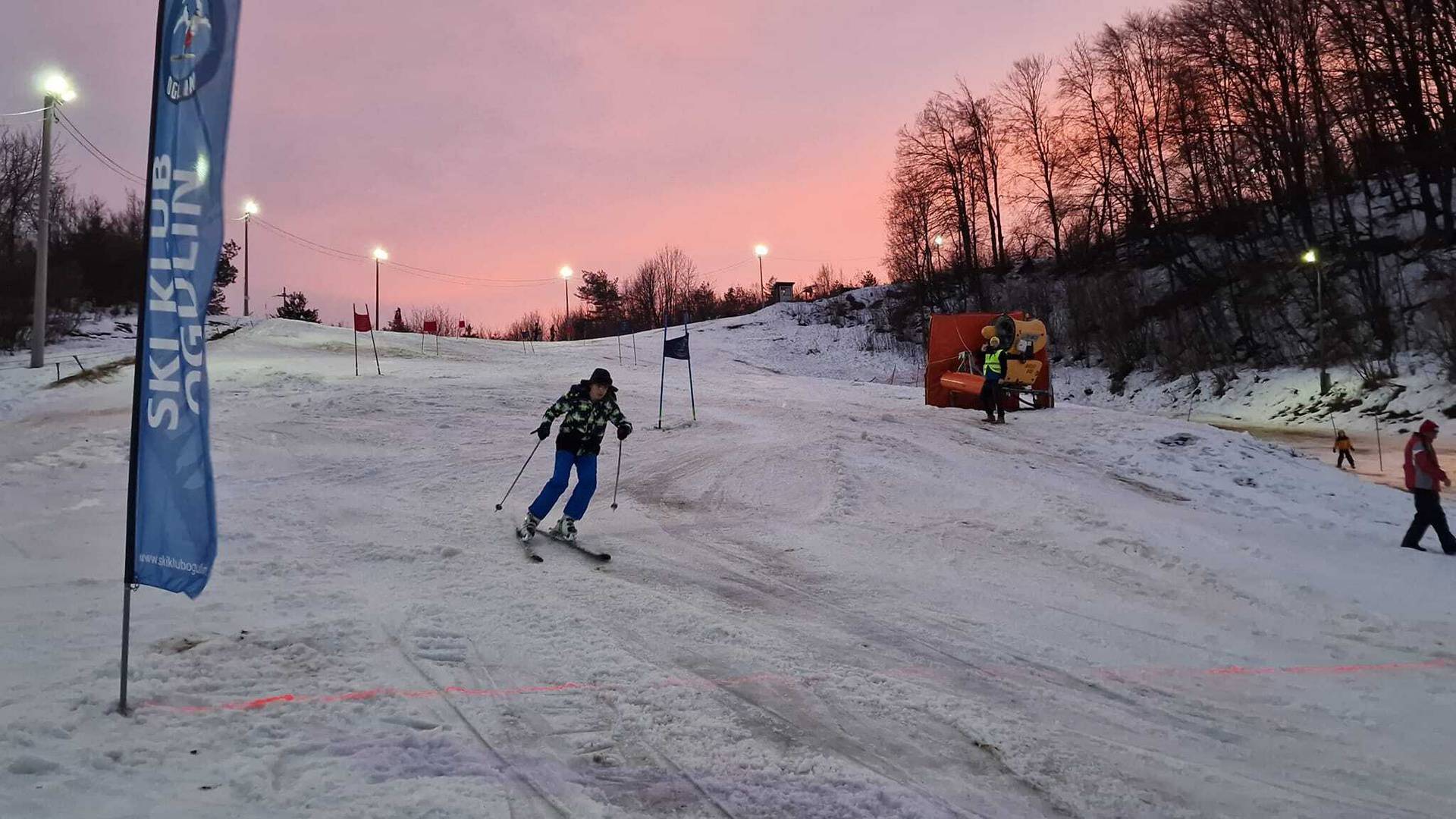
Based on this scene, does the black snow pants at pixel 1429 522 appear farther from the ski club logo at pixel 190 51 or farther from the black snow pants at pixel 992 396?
the ski club logo at pixel 190 51

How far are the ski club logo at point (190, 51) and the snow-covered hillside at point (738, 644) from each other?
3.16 meters

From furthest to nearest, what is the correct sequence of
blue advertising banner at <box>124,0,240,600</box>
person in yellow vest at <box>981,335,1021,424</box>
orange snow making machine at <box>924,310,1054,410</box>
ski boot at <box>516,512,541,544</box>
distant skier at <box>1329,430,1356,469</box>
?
orange snow making machine at <box>924,310,1054,410</box> < person in yellow vest at <box>981,335,1021,424</box> < distant skier at <box>1329,430,1356,469</box> < ski boot at <box>516,512,541,544</box> < blue advertising banner at <box>124,0,240,600</box>

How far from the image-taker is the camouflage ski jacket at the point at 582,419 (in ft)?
24.5

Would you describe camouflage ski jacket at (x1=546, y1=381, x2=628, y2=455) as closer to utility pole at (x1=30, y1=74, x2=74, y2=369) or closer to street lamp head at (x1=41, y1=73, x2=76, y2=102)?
utility pole at (x1=30, y1=74, x2=74, y2=369)

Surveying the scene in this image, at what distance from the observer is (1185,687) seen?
4.64 meters

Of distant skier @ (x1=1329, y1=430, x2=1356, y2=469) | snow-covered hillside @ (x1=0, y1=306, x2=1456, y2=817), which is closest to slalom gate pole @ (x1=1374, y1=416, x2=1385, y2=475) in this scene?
distant skier @ (x1=1329, y1=430, x2=1356, y2=469)

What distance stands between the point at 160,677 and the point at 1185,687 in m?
6.29

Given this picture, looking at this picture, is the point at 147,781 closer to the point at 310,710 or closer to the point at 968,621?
the point at 310,710

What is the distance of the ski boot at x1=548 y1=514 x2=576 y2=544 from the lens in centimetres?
754

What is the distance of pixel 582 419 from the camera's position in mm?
7477

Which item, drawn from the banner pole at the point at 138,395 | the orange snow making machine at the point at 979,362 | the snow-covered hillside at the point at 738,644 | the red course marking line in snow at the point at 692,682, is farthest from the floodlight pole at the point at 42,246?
the orange snow making machine at the point at 979,362

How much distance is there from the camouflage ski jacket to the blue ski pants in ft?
0.27

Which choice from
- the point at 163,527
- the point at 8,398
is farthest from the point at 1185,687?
the point at 8,398

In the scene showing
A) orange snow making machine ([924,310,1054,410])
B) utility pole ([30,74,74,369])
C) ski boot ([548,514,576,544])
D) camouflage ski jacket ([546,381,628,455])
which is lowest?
ski boot ([548,514,576,544])
